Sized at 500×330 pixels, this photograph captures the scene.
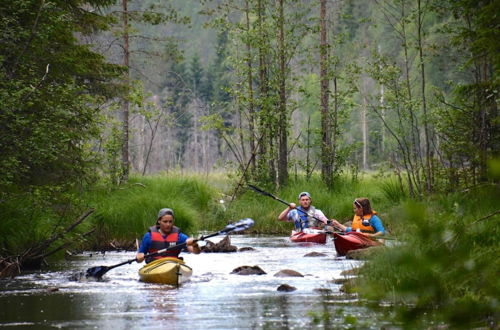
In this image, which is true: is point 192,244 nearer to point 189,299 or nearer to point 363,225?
point 189,299

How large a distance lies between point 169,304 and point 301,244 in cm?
855

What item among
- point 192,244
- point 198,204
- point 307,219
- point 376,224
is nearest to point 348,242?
point 376,224

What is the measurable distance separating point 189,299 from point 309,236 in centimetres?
832

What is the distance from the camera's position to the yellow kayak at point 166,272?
11273mm

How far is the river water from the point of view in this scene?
757 cm

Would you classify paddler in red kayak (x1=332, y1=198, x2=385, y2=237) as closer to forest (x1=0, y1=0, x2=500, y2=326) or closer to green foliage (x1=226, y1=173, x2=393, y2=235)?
forest (x1=0, y1=0, x2=500, y2=326)

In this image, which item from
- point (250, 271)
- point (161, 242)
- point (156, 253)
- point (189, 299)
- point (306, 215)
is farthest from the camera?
point (306, 215)

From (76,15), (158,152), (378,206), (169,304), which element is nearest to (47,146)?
(169,304)

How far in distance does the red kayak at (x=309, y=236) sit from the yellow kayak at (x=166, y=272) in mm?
6118

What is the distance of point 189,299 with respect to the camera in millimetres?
9641

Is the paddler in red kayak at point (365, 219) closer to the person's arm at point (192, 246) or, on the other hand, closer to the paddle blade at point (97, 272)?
the person's arm at point (192, 246)

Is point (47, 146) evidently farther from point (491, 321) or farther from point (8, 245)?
point (491, 321)

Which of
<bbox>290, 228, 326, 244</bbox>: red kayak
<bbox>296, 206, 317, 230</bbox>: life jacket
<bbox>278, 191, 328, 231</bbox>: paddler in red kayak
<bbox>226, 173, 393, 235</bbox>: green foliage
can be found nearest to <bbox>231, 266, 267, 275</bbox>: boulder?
<bbox>290, 228, 326, 244</bbox>: red kayak

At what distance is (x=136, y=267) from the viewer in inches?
570
